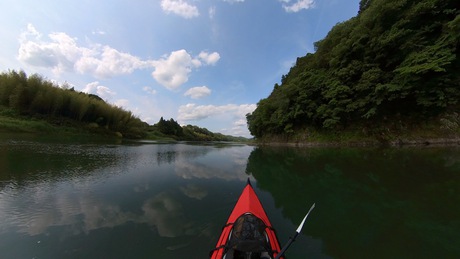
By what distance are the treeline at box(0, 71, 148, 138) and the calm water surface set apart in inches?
1191

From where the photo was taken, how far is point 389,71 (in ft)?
69.0

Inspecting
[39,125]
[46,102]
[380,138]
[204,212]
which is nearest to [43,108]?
[46,102]

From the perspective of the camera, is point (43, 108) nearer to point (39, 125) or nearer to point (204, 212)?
point (39, 125)

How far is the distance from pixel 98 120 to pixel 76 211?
4312cm

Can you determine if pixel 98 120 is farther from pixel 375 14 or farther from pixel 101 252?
pixel 375 14

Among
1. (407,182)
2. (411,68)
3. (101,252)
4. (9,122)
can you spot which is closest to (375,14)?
(411,68)

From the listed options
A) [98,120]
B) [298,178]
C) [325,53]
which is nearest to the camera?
[298,178]

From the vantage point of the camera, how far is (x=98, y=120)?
40969mm

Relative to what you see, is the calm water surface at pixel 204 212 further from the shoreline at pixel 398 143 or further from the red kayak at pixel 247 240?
the shoreline at pixel 398 143

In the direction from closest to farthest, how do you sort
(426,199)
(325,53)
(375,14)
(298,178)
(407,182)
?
(426,199), (407,182), (298,178), (375,14), (325,53)

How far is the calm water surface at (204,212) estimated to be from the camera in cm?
359

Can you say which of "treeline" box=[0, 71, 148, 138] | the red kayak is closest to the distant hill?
"treeline" box=[0, 71, 148, 138]

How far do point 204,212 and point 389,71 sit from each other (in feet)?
83.3

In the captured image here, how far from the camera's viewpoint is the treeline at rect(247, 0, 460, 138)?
1759 centimetres
